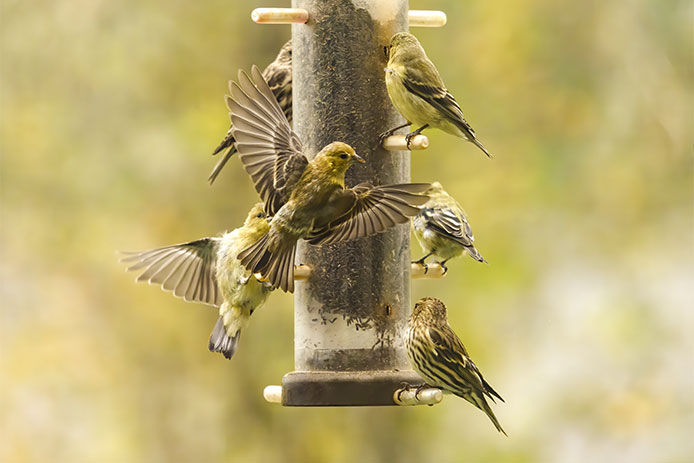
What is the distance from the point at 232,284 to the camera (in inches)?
250

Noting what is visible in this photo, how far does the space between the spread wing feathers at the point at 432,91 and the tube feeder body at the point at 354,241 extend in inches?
10.6

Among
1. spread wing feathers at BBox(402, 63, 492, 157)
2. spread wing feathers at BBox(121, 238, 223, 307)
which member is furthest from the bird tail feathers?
spread wing feathers at BBox(402, 63, 492, 157)

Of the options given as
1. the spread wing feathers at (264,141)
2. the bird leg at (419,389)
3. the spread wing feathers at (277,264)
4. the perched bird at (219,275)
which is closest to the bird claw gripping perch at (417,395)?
the bird leg at (419,389)

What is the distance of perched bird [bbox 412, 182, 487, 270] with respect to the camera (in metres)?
6.93

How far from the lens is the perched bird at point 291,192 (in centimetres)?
546

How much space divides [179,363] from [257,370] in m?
0.90

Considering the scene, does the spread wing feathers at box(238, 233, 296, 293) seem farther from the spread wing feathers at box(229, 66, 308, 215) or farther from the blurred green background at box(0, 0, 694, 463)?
the blurred green background at box(0, 0, 694, 463)

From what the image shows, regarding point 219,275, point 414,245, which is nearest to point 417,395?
point 219,275

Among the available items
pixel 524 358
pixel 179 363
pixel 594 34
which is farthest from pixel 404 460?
pixel 594 34

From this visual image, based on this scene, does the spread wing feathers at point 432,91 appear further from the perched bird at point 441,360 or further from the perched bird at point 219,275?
the perched bird at point 219,275

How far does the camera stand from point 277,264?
5.64 meters

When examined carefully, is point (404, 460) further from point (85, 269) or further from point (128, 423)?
point (85, 269)

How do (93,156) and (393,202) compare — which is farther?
(93,156)

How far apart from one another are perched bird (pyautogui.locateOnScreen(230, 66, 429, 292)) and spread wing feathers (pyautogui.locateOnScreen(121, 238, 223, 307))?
0.85 metres
